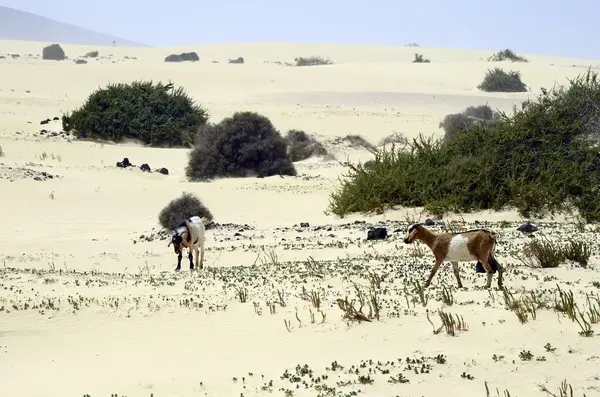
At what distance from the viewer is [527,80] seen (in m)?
68.4

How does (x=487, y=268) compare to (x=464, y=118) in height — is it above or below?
below

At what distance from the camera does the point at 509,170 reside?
19438 millimetres

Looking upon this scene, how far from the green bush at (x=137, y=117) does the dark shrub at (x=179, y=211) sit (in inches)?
657

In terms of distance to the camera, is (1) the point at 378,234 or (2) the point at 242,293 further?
(1) the point at 378,234

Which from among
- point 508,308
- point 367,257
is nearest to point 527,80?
point 367,257

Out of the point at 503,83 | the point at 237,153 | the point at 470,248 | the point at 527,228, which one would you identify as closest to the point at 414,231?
the point at 470,248

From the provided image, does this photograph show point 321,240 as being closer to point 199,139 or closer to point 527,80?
point 199,139

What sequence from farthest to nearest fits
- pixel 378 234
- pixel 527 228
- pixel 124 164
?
pixel 124 164 → pixel 378 234 → pixel 527 228

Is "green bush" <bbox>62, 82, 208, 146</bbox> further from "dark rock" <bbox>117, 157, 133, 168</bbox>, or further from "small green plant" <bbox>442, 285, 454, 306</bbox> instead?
"small green plant" <bbox>442, 285, 454, 306</bbox>

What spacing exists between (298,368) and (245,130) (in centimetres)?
2296

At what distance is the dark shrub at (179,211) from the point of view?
19.2 meters

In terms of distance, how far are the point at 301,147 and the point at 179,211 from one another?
16.8m

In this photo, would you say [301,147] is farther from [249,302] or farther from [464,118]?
[249,302]

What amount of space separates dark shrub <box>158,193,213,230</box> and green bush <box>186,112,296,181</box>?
8.41 metres
